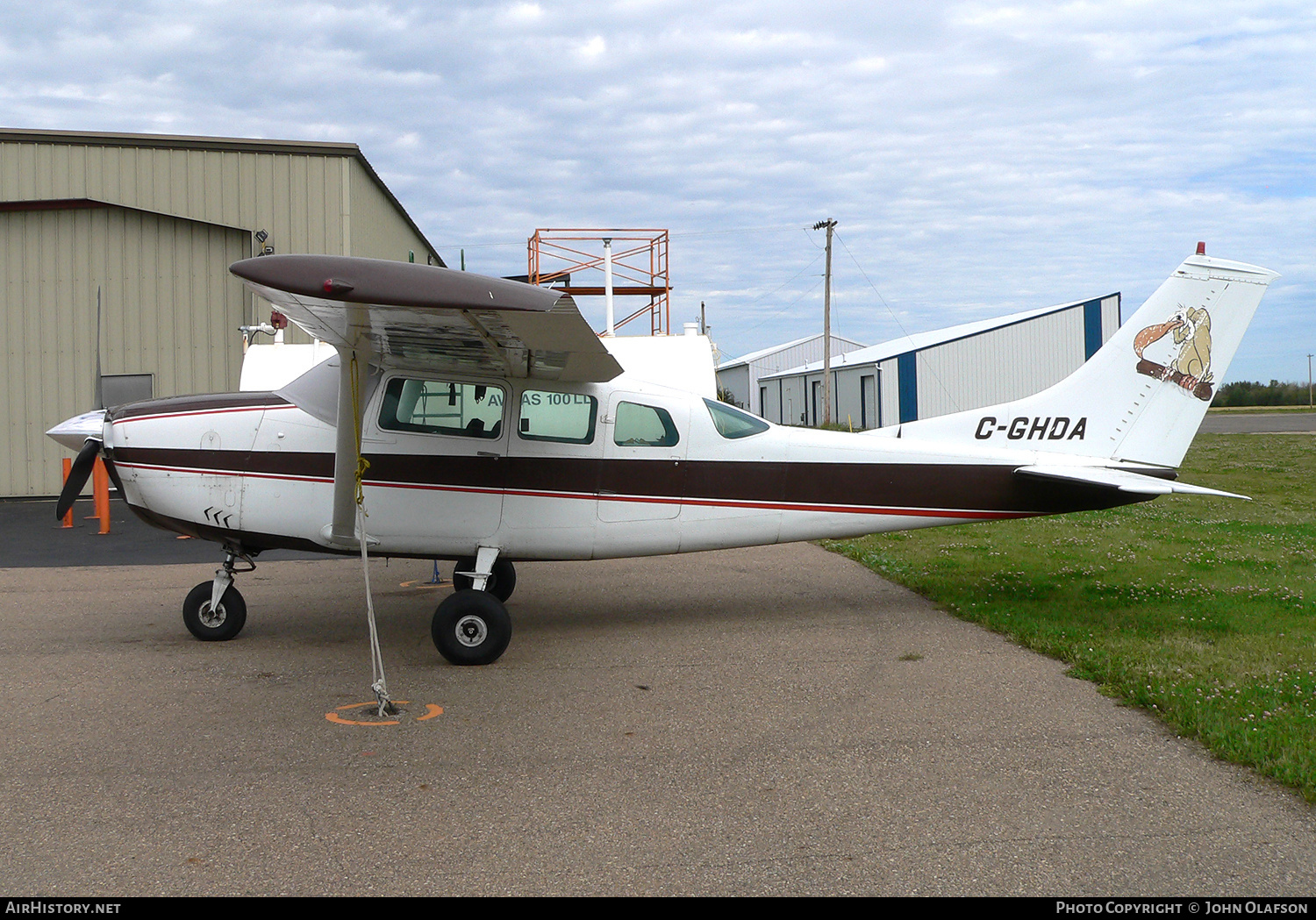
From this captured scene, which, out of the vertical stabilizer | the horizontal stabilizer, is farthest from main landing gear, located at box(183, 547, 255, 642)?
the horizontal stabilizer

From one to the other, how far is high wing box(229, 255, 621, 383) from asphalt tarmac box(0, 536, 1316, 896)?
206 centimetres

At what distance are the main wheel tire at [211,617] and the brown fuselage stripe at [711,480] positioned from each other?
3.41 feet

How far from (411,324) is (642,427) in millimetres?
2273

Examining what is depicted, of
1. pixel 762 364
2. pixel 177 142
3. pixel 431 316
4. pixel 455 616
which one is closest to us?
pixel 431 316

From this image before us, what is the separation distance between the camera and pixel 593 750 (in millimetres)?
4484

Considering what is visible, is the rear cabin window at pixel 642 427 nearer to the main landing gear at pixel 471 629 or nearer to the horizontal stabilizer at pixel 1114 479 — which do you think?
the main landing gear at pixel 471 629

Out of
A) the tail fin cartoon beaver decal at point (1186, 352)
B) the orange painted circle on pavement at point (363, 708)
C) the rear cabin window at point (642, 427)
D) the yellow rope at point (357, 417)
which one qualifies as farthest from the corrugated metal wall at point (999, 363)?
the orange painted circle on pavement at point (363, 708)

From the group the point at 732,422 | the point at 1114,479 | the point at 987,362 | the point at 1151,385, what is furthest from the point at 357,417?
the point at 987,362

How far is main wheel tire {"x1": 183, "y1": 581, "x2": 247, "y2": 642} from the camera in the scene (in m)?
6.87

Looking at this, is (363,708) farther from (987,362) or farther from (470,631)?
(987,362)

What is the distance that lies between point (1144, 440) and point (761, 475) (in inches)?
126

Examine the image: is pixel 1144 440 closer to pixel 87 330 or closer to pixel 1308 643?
pixel 1308 643

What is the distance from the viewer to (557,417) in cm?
692
